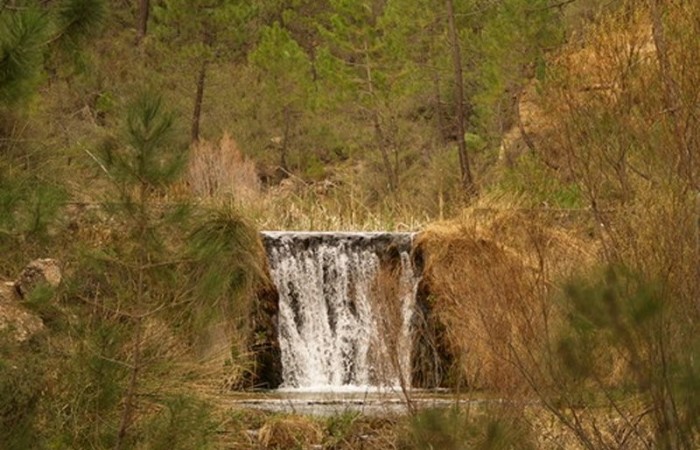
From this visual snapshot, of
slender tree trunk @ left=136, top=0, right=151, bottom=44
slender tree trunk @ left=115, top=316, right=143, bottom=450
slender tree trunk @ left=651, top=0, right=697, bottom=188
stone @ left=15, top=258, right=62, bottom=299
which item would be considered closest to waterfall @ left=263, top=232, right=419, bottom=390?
stone @ left=15, top=258, right=62, bottom=299

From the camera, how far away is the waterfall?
15.4 metres

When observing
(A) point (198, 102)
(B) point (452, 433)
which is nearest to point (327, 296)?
(B) point (452, 433)

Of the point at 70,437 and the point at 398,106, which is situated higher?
the point at 398,106

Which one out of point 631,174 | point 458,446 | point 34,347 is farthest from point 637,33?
point 34,347

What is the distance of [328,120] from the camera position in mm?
29641

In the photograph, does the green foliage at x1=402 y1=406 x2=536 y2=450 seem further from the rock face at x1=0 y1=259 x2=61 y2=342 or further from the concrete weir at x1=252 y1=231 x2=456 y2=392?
the concrete weir at x1=252 y1=231 x2=456 y2=392

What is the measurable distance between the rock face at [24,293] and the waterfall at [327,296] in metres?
4.23

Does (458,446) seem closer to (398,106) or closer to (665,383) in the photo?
(665,383)

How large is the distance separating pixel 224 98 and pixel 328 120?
2.62m

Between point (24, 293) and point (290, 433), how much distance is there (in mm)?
2612

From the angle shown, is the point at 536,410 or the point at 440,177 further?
the point at 440,177

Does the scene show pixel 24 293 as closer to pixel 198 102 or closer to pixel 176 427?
pixel 176 427

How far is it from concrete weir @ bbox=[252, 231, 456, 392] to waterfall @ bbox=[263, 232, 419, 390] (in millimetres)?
12

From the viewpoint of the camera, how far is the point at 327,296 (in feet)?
52.5
